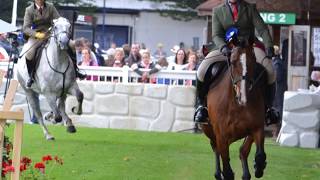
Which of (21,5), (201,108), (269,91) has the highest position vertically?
(21,5)

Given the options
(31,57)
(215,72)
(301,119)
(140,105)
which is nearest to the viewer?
(215,72)

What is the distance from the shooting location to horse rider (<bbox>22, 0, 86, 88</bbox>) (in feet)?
64.0

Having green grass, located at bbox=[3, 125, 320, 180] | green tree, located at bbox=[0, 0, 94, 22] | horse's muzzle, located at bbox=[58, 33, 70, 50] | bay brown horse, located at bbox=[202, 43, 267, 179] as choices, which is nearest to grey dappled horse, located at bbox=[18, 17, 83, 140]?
horse's muzzle, located at bbox=[58, 33, 70, 50]

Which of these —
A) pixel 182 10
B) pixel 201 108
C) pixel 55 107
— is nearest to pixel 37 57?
pixel 55 107

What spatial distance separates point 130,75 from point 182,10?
33345 millimetres

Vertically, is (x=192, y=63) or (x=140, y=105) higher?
(x=192, y=63)

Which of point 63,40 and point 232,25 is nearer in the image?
point 232,25

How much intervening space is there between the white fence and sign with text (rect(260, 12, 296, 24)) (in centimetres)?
239

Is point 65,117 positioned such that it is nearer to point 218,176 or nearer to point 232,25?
point 218,176

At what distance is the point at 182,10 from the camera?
57156 mm

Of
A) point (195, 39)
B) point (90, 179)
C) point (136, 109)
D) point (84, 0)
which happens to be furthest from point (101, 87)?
point (195, 39)

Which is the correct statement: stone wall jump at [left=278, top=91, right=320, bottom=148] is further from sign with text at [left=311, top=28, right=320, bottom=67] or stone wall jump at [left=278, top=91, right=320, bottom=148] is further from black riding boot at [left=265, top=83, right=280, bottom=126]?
black riding boot at [left=265, top=83, right=280, bottom=126]

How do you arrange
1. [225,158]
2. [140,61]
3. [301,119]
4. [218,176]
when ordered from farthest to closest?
1. [140,61]
2. [301,119]
3. [218,176]
4. [225,158]

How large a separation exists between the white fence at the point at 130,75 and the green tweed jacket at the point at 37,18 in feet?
14.3
